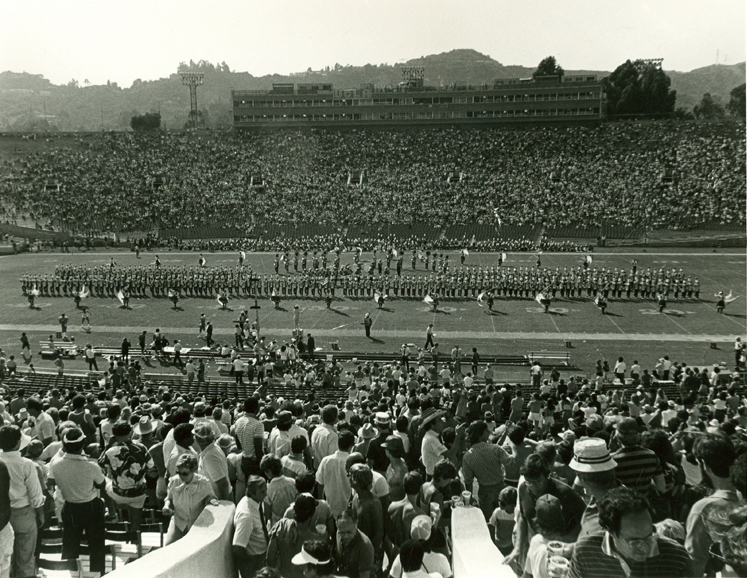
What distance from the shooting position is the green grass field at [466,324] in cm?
2875

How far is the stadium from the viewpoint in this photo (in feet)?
19.3

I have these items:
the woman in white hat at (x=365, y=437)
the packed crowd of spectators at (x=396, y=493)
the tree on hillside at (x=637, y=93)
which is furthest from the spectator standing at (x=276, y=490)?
the tree on hillside at (x=637, y=93)

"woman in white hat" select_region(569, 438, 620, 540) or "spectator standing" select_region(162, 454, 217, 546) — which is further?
"spectator standing" select_region(162, 454, 217, 546)

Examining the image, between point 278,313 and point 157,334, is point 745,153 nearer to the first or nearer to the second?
point 278,313

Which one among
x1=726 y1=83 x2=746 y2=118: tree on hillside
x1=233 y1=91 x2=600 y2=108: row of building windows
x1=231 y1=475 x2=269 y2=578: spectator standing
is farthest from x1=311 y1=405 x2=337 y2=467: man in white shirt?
x1=726 y1=83 x2=746 y2=118: tree on hillside

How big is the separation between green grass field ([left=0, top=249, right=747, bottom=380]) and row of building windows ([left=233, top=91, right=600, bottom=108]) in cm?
5416

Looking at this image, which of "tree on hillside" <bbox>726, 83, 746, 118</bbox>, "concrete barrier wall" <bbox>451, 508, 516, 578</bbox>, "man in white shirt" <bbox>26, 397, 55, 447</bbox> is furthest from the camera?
"tree on hillside" <bbox>726, 83, 746, 118</bbox>

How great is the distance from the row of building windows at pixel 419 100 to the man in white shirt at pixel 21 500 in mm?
89756

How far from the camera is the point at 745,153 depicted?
2751 inches

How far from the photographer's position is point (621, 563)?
4191mm

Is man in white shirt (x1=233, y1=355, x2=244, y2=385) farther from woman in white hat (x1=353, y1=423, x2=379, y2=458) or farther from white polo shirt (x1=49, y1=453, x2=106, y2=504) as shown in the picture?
white polo shirt (x1=49, y1=453, x2=106, y2=504)

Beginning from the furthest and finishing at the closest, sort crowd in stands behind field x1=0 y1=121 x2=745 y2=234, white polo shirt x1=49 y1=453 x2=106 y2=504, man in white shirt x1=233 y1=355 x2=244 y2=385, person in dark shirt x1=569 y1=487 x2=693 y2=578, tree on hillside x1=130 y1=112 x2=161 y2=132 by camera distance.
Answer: tree on hillside x1=130 y1=112 x2=161 y2=132
crowd in stands behind field x1=0 y1=121 x2=745 y2=234
man in white shirt x1=233 y1=355 x2=244 y2=385
white polo shirt x1=49 y1=453 x2=106 y2=504
person in dark shirt x1=569 y1=487 x2=693 y2=578

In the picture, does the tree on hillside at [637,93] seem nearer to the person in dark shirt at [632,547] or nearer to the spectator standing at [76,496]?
the spectator standing at [76,496]

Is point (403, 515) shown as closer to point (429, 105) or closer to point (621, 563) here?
point (621, 563)
